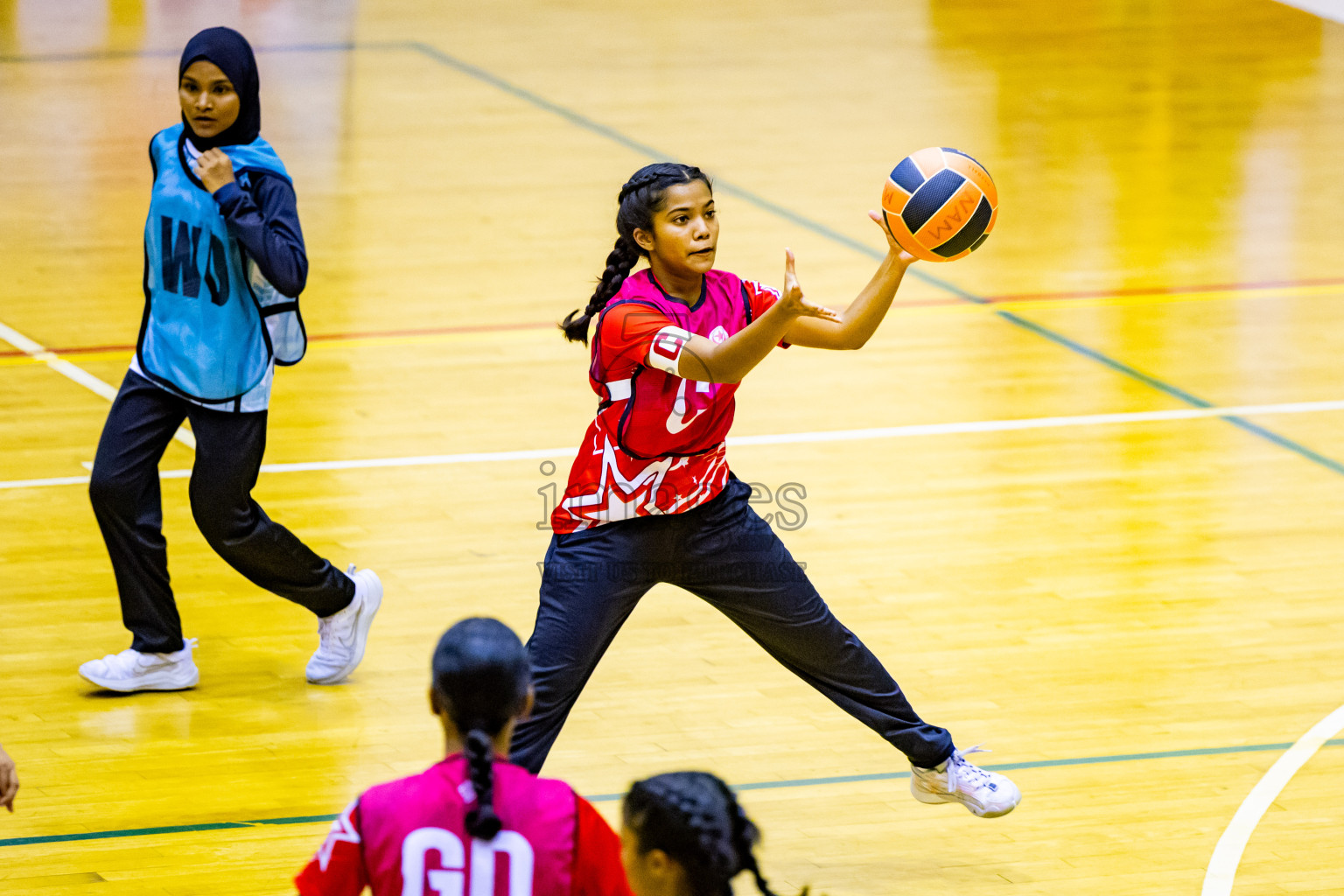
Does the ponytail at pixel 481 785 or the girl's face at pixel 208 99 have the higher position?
the girl's face at pixel 208 99

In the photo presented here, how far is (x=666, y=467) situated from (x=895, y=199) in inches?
38.8

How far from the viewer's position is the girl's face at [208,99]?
5582 millimetres

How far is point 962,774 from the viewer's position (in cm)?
521

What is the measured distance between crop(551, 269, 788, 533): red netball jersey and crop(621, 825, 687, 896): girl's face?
68.7 inches

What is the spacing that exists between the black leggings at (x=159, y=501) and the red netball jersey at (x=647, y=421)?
137 cm

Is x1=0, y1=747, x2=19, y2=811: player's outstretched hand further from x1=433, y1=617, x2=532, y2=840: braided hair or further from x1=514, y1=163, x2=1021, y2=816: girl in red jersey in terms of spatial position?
x1=514, y1=163, x2=1021, y2=816: girl in red jersey

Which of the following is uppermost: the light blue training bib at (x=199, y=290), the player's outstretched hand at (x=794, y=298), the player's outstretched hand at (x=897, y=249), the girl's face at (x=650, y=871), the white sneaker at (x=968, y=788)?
the player's outstretched hand at (x=897, y=249)

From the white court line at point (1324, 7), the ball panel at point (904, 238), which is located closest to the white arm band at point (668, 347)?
the ball panel at point (904, 238)

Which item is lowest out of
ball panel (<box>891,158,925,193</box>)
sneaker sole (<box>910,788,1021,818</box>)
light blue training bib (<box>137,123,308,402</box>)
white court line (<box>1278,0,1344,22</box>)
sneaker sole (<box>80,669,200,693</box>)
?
sneaker sole (<box>80,669,200,693</box>)

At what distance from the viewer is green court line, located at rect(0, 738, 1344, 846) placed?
5230mm

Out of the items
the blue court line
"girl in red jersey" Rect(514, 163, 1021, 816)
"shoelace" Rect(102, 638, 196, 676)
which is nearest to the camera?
"girl in red jersey" Rect(514, 163, 1021, 816)

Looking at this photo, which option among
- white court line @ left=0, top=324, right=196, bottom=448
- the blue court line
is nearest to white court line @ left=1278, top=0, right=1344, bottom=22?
the blue court line

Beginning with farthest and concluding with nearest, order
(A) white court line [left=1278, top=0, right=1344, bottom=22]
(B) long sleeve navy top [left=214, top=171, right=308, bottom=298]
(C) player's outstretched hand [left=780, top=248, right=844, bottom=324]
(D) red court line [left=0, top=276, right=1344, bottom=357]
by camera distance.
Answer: (A) white court line [left=1278, top=0, right=1344, bottom=22], (D) red court line [left=0, top=276, right=1344, bottom=357], (B) long sleeve navy top [left=214, top=171, right=308, bottom=298], (C) player's outstretched hand [left=780, top=248, right=844, bottom=324]

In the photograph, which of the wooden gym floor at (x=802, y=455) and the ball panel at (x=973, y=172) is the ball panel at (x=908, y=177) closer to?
the ball panel at (x=973, y=172)
